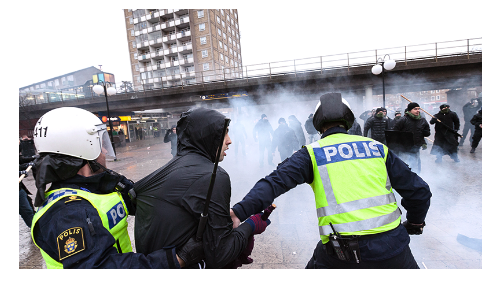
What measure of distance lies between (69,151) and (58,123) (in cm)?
17

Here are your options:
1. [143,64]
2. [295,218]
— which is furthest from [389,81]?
[143,64]

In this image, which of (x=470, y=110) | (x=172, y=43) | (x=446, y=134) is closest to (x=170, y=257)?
(x=446, y=134)

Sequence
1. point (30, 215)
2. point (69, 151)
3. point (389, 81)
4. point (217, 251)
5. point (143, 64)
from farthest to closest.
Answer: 1. point (143, 64)
2. point (389, 81)
3. point (30, 215)
4. point (69, 151)
5. point (217, 251)

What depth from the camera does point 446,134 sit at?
613 cm

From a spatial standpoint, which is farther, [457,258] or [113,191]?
[457,258]

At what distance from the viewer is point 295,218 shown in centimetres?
353

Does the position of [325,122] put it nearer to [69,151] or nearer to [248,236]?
[248,236]

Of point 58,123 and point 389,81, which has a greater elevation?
point 389,81

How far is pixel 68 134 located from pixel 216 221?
3.02ft

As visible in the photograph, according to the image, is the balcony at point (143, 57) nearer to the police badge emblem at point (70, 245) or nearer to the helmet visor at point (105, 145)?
the helmet visor at point (105, 145)

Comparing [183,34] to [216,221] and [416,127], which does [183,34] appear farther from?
[216,221]

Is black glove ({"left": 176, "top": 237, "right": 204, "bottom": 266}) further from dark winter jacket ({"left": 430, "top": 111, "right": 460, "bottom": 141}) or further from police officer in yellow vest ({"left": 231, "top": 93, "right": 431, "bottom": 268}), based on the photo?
dark winter jacket ({"left": 430, "top": 111, "right": 460, "bottom": 141})

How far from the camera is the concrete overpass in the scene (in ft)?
40.6

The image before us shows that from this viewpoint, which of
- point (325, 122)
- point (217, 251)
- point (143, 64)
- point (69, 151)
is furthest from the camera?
point (143, 64)
